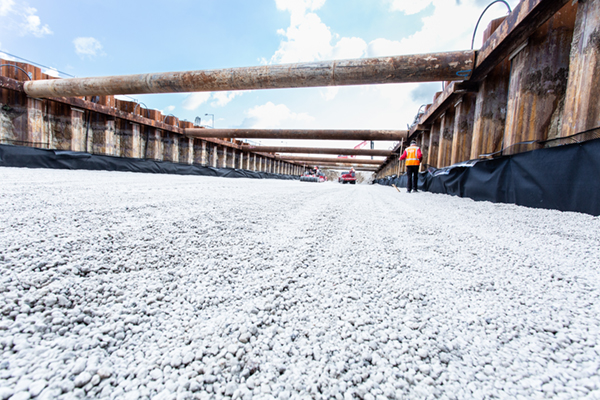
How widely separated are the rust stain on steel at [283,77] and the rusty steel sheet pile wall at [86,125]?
2.20ft

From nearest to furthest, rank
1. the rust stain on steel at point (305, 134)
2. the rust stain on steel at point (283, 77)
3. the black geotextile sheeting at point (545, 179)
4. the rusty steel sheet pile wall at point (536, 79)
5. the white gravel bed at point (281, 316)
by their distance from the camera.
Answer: the white gravel bed at point (281, 316) < the black geotextile sheeting at point (545, 179) < the rusty steel sheet pile wall at point (536, 79) < the rust stain on steel at point (283, 77) < the rust stain on steel at point (305, 134)

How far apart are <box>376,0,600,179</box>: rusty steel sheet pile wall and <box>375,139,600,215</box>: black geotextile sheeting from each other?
27 centimetres

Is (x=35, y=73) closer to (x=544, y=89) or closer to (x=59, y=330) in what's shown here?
(x=59, y=330)

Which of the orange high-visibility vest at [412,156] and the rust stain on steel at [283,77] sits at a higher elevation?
the rust stain on steel at [283,77]

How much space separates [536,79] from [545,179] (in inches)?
82.1

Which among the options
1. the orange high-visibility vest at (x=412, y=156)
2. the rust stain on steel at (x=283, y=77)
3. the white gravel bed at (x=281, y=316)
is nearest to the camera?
the white gravel bed at (x=281, y=316)

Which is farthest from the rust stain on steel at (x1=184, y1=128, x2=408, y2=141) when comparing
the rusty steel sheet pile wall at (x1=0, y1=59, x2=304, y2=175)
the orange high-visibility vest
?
the orange high-visibility vest

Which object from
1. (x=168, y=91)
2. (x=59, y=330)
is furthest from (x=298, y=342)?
(x=168, y=91)

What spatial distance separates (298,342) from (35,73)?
561 inches

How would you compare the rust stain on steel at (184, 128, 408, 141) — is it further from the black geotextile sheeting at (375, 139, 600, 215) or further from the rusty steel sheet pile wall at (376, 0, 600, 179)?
the black geotextile sheeting at (375, 139, 600, 215)

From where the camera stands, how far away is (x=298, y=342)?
780mm

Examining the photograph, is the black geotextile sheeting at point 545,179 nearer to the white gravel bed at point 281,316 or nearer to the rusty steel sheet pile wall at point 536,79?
the rusty steel sheet pile wall at point 536,79

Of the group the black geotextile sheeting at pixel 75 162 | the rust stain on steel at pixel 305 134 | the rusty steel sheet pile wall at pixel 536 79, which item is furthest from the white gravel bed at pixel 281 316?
the rust stain on steel at pixel 305 134

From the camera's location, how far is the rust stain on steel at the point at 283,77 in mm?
6125
